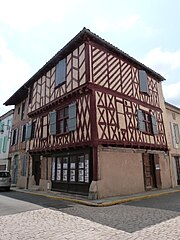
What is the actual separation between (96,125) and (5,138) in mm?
12655

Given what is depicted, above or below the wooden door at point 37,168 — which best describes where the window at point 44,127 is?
above

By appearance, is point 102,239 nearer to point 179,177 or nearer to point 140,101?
point 140,101

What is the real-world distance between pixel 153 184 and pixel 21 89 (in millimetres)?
11679

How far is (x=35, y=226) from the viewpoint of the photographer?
416 cm

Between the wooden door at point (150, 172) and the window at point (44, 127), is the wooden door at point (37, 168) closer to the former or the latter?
the window at point (44, 127)

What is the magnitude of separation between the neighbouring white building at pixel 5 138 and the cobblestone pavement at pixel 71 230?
1317cm

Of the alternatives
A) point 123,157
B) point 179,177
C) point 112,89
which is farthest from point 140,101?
point 179,177

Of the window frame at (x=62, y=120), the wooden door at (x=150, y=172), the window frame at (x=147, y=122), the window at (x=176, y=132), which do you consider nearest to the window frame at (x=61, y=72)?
the window frame at (x=62, y=120)

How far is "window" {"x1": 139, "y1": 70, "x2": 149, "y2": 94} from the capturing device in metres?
11.8

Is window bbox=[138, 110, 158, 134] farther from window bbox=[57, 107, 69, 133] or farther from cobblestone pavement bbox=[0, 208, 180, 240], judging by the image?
cobblestone pavement bbox=[0, 208, 180, 240]

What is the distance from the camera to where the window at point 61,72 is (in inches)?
412

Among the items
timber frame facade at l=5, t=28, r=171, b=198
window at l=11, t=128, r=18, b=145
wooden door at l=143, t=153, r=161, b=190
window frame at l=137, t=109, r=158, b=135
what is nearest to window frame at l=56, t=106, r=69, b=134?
timber frame facade at l=5, t=28, r=171, b=198

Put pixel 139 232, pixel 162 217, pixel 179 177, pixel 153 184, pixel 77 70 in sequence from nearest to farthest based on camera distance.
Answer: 1. pixel 139 232
2. pixel 162 217
3. pixel 77 70
4. pixel 153 184
5. pixel 179 177

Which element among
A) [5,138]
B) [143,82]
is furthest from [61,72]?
[5,138]
